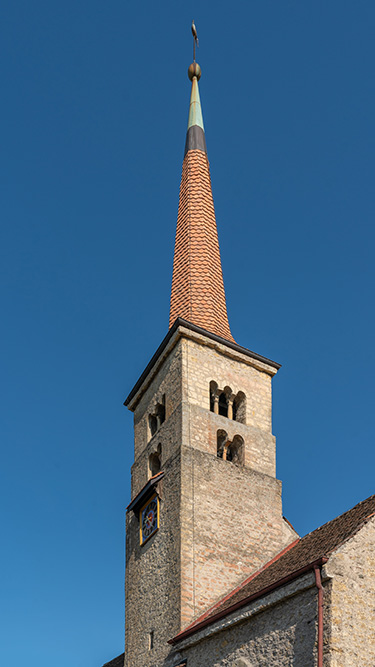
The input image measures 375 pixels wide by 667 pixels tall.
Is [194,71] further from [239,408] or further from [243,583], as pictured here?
[243,583]

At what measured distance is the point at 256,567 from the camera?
22328 millimetres

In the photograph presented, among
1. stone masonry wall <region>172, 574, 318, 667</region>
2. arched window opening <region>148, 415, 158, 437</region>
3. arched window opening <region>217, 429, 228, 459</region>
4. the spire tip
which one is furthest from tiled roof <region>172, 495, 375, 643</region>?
the spire tip

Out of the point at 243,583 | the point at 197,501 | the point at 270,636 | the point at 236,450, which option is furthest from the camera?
the point at 236,450

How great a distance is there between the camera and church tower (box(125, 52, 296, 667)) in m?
21.6

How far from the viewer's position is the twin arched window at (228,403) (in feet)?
82.5

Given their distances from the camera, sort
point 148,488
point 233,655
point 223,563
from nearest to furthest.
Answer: point 233,655 → point 223,563 → point 148,488

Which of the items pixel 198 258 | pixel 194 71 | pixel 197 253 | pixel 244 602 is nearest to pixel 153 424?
pixel 198 258

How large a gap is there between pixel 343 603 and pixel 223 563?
259 inches

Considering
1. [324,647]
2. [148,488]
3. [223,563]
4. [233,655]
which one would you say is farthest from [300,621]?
[148,488]

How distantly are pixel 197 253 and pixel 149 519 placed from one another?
10230mm

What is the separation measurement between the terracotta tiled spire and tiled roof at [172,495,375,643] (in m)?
7.85

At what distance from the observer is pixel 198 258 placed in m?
29.8

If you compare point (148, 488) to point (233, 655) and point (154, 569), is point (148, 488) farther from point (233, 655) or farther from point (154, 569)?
point (233, 655)

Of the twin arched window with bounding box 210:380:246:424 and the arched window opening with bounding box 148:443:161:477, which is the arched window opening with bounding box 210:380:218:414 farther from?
the arched window opening with bounding box 148:443:161:477
